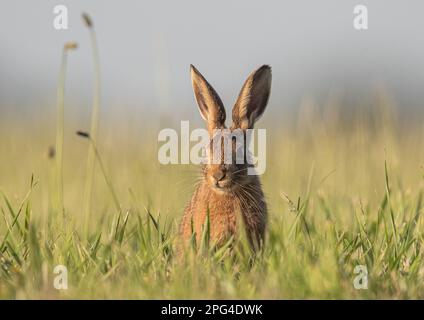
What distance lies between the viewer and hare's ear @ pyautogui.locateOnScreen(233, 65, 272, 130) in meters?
6.06

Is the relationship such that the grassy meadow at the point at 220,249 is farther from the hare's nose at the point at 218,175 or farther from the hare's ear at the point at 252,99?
the hare's ear at the point at 252,99

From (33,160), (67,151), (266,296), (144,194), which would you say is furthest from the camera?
(67,151)

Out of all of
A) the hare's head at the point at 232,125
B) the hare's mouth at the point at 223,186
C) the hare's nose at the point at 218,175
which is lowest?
the hare's mouth at the point at 223,186

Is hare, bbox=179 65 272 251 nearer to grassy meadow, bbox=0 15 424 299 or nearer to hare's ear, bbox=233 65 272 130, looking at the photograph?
hare's ear, bbox=233 65 272 130

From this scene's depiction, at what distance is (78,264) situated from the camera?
186 inches

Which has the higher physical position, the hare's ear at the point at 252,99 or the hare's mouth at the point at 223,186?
Answer: the hare's ear at the point at 252,99

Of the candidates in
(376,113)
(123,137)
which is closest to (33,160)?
(123,137)

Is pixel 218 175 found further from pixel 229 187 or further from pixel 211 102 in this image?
pixel 211 102

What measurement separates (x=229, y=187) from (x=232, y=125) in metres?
0.65

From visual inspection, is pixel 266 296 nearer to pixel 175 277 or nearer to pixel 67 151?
pixel 175 277

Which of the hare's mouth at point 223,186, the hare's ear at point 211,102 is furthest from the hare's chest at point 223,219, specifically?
the hare's ear at point 211,102

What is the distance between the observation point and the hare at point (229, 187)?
562cm

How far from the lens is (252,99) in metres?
6.17
